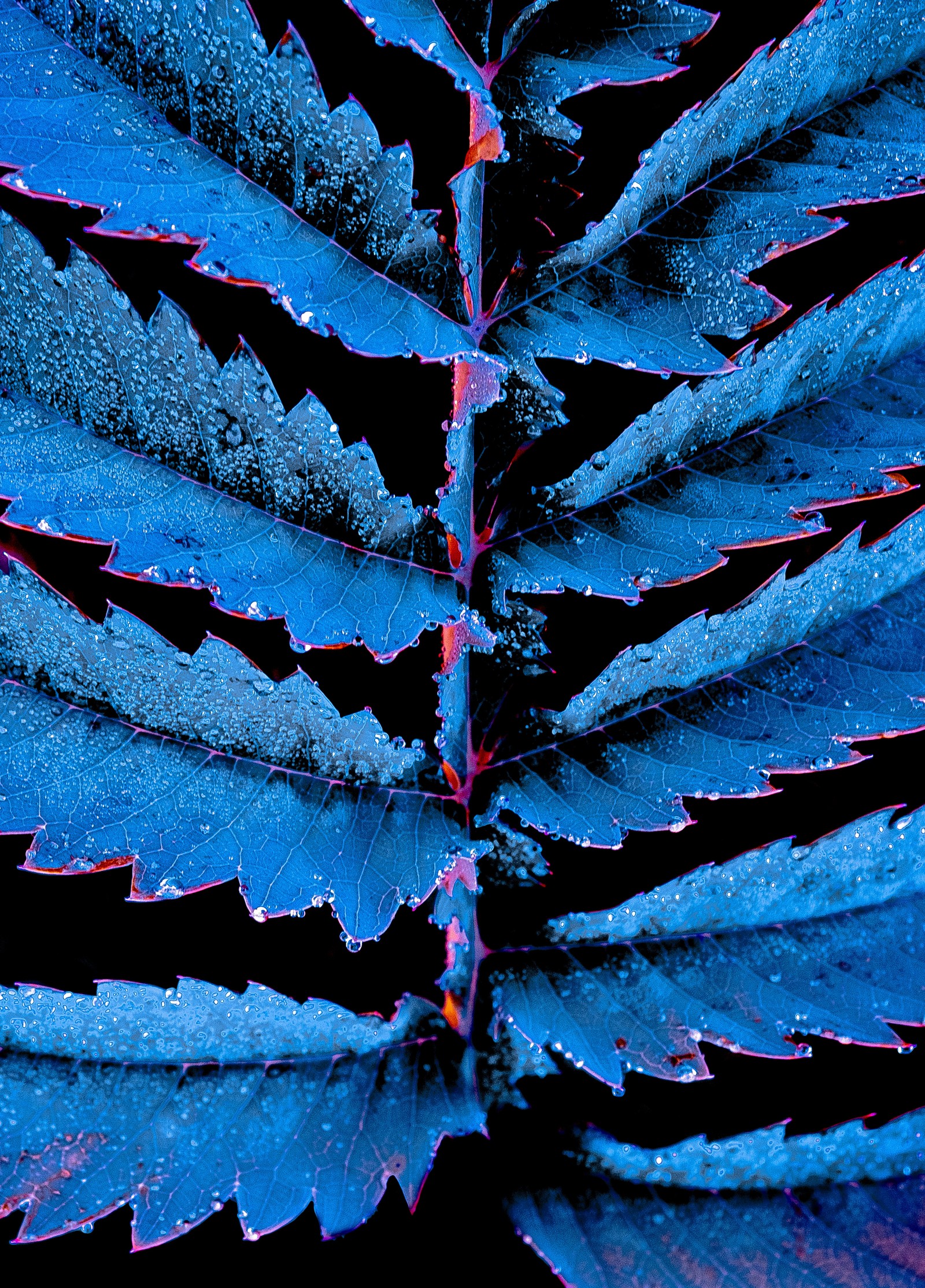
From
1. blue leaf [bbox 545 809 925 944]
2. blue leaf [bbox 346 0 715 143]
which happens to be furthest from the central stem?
blue leaf [bbox 545 809 925 944]

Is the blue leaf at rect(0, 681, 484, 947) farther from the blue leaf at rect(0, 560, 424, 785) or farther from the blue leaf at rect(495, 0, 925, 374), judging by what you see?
the blue leaf at rect(495, 0, 925, 374)

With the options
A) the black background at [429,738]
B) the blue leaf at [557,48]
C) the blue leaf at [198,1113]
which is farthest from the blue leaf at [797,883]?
the blue leaf at [557,48]

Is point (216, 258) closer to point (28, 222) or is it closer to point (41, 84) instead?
point (41, 84)

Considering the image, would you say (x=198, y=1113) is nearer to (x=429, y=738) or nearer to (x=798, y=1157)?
(x=429, y=738)

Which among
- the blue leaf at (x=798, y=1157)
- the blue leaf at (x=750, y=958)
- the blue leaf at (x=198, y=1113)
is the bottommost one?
the blue leaf at (x=198, y=1113)

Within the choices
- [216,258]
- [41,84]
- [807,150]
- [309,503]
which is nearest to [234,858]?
[309,503]

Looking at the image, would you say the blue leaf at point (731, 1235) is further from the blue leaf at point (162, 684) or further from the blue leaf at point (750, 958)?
the blue leaf at point (162, 684)

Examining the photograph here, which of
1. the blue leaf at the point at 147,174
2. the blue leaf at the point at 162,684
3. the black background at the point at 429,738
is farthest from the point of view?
the black background at the point at 429,738
